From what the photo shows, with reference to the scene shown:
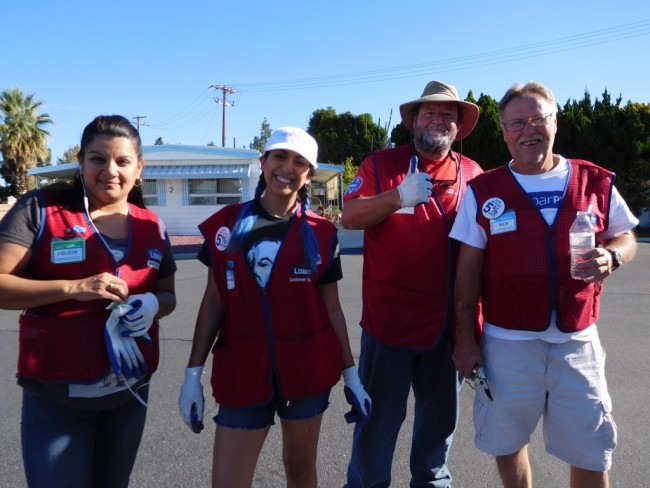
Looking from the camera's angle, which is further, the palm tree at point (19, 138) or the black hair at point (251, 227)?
the palm tree at point (19, 138)

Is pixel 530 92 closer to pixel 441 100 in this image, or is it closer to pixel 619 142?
pixel 441 100

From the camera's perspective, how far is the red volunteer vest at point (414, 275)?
114 inches

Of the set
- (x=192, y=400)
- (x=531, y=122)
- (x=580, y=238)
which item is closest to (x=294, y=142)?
(x=531, y=122)

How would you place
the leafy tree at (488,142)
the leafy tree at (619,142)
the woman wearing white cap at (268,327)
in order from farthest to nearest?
the leafy tree at (488,142), the leafy tree at (619,142), the woman wearing white cap at (268,327)

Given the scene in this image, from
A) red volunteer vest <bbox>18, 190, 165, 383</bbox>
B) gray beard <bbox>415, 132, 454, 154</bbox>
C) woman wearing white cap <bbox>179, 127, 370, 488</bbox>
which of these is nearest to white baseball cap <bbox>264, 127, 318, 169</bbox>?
woman wearing white cap <bbox>179, 127, 370, 488</bbox>

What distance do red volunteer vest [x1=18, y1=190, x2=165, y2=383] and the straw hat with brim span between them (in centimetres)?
186

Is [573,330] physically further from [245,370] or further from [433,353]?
[245,370]

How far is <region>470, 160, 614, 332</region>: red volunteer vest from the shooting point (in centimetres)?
254

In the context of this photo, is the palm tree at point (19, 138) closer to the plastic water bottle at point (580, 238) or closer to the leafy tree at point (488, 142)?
the leafy tree at point (488, 142)

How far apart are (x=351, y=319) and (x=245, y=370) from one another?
15.8ft

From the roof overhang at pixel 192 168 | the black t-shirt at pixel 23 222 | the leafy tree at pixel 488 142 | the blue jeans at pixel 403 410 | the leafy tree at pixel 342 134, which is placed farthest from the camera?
the leafy tree at pixel 342 134

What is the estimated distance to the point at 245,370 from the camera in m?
2.39

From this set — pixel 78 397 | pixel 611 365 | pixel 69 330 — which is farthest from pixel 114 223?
pixel 611 365

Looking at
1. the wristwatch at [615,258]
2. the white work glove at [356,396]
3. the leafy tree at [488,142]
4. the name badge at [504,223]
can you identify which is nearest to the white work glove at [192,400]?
the white work glove at [356,396]
